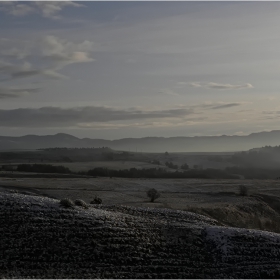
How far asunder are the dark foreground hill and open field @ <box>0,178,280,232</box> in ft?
39.7

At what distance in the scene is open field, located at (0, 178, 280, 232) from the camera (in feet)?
145

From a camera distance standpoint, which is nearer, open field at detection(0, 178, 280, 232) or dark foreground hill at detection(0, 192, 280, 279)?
dark foreground hill at detection(0, 192, 280, 279)

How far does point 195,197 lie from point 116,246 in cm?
3717

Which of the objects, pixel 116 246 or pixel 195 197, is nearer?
pixel 116 246

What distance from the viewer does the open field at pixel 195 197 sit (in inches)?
1742

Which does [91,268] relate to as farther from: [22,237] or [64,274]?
[22,237]

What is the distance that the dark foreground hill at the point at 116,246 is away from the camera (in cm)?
2156

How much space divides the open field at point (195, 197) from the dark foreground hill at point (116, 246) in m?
12.1

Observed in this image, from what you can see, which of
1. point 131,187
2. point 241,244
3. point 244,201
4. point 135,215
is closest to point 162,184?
point 131,187

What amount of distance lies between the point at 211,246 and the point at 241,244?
171 cm

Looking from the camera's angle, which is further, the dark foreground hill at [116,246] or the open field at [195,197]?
the open field at [195,197]

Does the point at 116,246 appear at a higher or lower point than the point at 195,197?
higher

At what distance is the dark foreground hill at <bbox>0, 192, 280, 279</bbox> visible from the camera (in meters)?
21.6

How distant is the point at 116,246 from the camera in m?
23.6
